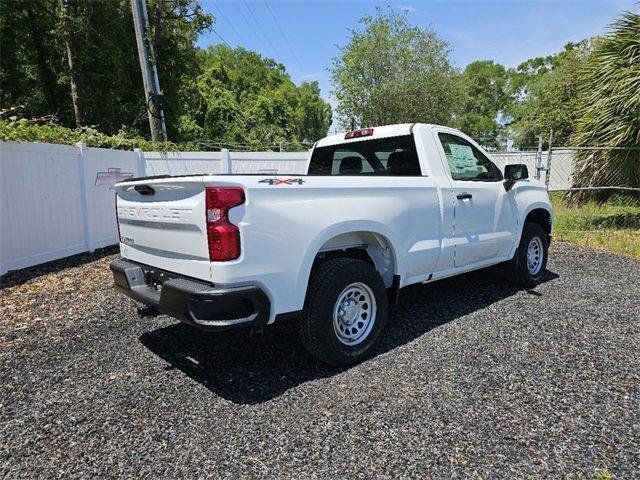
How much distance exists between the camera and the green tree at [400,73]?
2794 centimetres

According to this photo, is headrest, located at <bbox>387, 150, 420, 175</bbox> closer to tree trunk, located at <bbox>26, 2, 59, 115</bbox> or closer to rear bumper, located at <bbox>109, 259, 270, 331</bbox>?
rear bumper, located at <bbox>109, 259, 270, 331</bbox>

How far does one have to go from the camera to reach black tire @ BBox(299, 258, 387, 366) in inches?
131

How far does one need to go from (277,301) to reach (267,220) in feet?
A: 1.85

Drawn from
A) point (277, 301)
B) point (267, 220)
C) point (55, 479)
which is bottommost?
point (55, 479)

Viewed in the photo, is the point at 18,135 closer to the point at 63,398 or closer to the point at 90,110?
the point at 63,398

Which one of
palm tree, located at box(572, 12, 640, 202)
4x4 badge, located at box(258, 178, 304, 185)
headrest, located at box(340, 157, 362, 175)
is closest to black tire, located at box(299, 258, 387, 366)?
4x4 badge, located at box(258, 178, 304, 185)

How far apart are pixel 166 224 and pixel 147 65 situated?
10516 mm

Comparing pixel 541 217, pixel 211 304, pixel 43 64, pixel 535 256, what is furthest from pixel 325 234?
pixel 43 64

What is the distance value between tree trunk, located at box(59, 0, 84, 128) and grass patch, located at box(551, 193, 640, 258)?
17.6 m

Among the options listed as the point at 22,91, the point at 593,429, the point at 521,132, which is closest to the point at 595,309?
the point at 593,429

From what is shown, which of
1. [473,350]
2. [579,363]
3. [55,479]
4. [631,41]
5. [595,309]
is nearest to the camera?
[55,479]

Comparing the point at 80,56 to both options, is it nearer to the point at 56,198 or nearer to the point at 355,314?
the point at 56,198

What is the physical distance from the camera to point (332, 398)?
10.2ft

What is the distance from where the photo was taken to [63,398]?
320 cm
